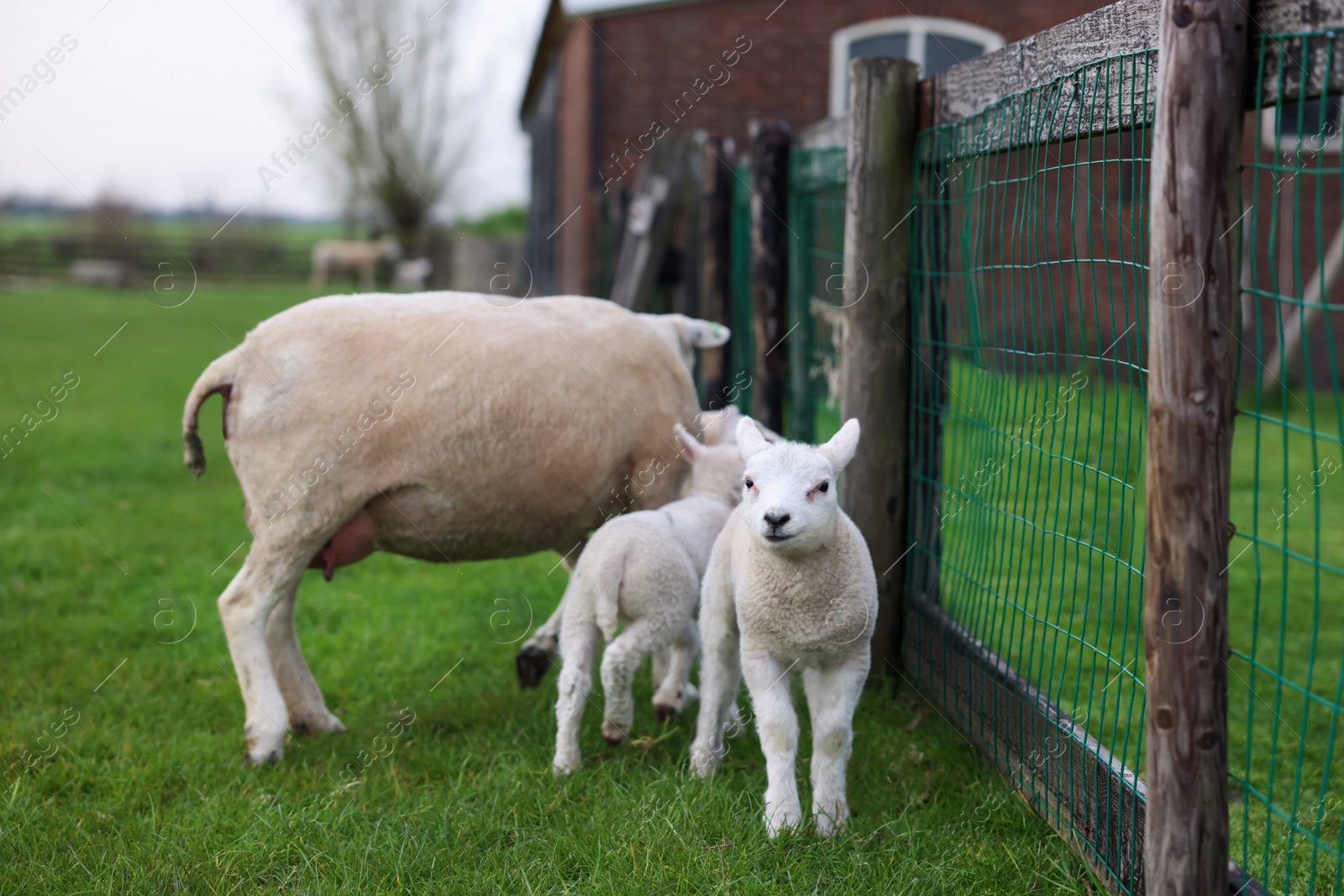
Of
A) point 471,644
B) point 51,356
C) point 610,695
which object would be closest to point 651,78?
point 51,356

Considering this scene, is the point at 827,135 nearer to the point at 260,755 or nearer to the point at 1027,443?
the point at 1027,443

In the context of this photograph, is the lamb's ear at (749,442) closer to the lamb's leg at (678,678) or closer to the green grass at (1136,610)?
the green grass at (1136,610)

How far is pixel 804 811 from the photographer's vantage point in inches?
129

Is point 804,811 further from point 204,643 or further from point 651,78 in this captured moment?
point 651,78

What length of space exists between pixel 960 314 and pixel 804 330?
4.65 feet

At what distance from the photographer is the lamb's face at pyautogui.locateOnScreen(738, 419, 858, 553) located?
285 centimetres

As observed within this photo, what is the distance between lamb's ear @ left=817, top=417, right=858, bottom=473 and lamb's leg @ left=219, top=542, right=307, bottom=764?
1861 millimetres

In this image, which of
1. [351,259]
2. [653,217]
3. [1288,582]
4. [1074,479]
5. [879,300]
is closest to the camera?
[879,300]

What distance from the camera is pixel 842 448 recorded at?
3.05 metres

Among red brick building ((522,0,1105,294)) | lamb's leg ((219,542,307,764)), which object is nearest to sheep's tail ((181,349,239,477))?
lamb's leg ((219,542,307,764))

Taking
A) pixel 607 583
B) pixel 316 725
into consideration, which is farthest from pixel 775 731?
pixel 316 725

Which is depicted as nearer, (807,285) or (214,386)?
(214,386)

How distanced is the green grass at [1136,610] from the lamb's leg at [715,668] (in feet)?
2.59

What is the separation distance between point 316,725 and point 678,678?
1.29 metres
